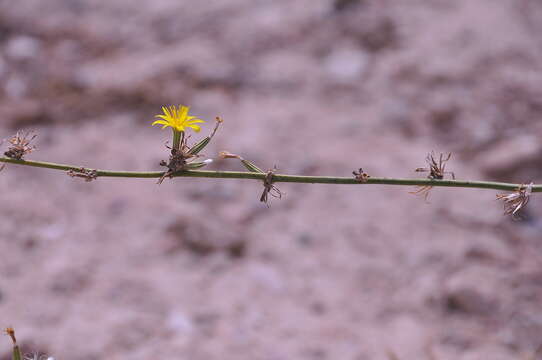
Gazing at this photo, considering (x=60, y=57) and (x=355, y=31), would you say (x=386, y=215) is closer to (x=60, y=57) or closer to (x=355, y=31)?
(x=355, y=31)

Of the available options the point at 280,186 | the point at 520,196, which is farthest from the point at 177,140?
the point at 280,186

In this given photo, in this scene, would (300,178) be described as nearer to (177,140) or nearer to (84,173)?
(177,140)

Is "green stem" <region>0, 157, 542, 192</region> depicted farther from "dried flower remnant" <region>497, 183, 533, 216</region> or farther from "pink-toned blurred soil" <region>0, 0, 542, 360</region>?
"pink-toned blurred soil" <region>0, 0, 542, 360</region>

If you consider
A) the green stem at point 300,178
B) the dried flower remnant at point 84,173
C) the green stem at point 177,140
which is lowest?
the green stem at point 300,178

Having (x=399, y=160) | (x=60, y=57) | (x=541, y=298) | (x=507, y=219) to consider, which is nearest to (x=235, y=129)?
(x=399, y=160)

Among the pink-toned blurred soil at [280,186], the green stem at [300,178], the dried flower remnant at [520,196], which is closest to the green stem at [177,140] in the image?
Result: the green stem at [300,178]

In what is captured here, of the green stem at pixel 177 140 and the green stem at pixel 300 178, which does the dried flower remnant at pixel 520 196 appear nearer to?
the green stem at pixel 300 178

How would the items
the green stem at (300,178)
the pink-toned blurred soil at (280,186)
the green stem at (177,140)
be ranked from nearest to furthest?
the green stem at (300,178), the green stem at (177,140), the pink-toned blurred soil at (280,186)

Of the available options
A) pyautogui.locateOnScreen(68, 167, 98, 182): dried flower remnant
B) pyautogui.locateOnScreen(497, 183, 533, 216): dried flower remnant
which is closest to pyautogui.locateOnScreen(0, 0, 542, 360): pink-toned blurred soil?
pyautogui.locateOnScreen(497, 183, 533, 216): dried flower remnant

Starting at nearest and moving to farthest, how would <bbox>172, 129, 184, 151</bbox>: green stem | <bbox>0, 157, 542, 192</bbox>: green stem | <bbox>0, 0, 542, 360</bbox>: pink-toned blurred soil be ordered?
<bbox>0, 157, 542, 192</bbox>: green stem, <bbox>172, 129, 184, 151</bbox>: green stem, <bbox>0, 0, 542, 360</bbox>: pink-toned blurred soil
